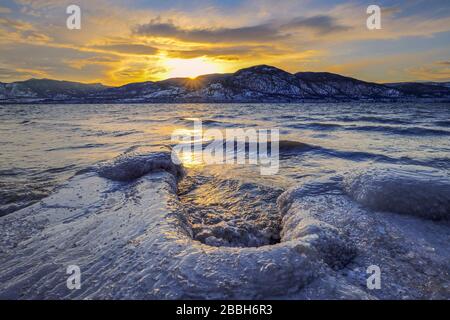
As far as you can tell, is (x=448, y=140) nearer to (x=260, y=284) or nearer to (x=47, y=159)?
(x=260, y=284)

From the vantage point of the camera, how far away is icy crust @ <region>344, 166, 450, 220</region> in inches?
193

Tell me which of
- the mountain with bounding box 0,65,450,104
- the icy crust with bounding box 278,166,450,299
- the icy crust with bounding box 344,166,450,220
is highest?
the mountain with bounding box 0,65,450,104

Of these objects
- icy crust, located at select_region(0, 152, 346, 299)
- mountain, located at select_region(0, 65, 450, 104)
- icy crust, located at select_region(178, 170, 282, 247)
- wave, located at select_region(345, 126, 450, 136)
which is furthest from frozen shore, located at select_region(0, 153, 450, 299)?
mountain, located at select_region(0, 65, 450, 104)

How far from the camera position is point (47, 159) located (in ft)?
30.9

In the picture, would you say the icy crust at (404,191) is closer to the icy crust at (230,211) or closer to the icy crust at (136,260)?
the icy crust at (230,211)

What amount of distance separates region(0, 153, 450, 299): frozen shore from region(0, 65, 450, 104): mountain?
133 m

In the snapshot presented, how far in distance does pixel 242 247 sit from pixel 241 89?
15569 cm

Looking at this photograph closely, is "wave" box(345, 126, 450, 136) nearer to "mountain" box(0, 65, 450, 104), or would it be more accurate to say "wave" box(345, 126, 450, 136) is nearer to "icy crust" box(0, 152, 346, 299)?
"icy crust" box(0, 152, 346, 299)

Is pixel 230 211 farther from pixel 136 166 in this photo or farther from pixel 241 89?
pixel 241 89

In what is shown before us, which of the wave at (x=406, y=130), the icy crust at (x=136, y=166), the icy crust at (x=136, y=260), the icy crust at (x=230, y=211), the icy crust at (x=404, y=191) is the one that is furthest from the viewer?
the wave at (x=406, y=130)

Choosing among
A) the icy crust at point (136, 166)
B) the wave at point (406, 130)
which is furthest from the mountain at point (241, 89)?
the icy crust at point (136, 166)

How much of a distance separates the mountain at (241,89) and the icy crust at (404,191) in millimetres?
133031

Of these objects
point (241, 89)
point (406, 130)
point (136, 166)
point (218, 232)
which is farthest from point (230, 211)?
point (241, 89)

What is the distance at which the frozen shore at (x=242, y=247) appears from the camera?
3.02m
